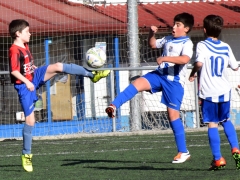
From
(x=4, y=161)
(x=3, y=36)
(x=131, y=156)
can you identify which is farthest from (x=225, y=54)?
(x=3, y=36)

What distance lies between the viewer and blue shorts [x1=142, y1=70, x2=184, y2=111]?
31.0 feet

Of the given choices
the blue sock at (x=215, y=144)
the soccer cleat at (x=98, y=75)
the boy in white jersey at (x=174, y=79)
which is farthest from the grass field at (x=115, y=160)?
the soccer cleat at (x=98, y=75)

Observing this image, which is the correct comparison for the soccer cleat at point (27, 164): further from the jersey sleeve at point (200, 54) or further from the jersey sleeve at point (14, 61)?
the jersey sleeve at point (200, 54)

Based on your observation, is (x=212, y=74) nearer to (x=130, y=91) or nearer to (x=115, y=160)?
(x=130, y=91)

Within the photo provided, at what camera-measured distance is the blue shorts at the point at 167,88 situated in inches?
372

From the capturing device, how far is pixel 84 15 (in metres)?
19.1

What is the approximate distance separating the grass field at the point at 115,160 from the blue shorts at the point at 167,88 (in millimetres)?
726

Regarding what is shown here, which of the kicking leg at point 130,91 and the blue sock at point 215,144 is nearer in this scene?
the blue sock at point 215,144

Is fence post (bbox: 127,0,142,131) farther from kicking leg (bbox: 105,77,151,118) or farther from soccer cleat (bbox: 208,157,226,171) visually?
soccer cleat (bbox: 208,157,226,171)

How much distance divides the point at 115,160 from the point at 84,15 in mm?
9617

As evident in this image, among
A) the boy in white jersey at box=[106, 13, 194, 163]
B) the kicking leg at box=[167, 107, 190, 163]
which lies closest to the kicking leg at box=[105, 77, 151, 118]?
the boy in white jersey at box=[106, 13, 194, 163]

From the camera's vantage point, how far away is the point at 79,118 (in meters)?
17.3

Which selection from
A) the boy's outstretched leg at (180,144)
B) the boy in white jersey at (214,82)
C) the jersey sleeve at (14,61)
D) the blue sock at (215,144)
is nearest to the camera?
the blue sock at (215,144)

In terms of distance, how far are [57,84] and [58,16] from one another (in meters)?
1.63
